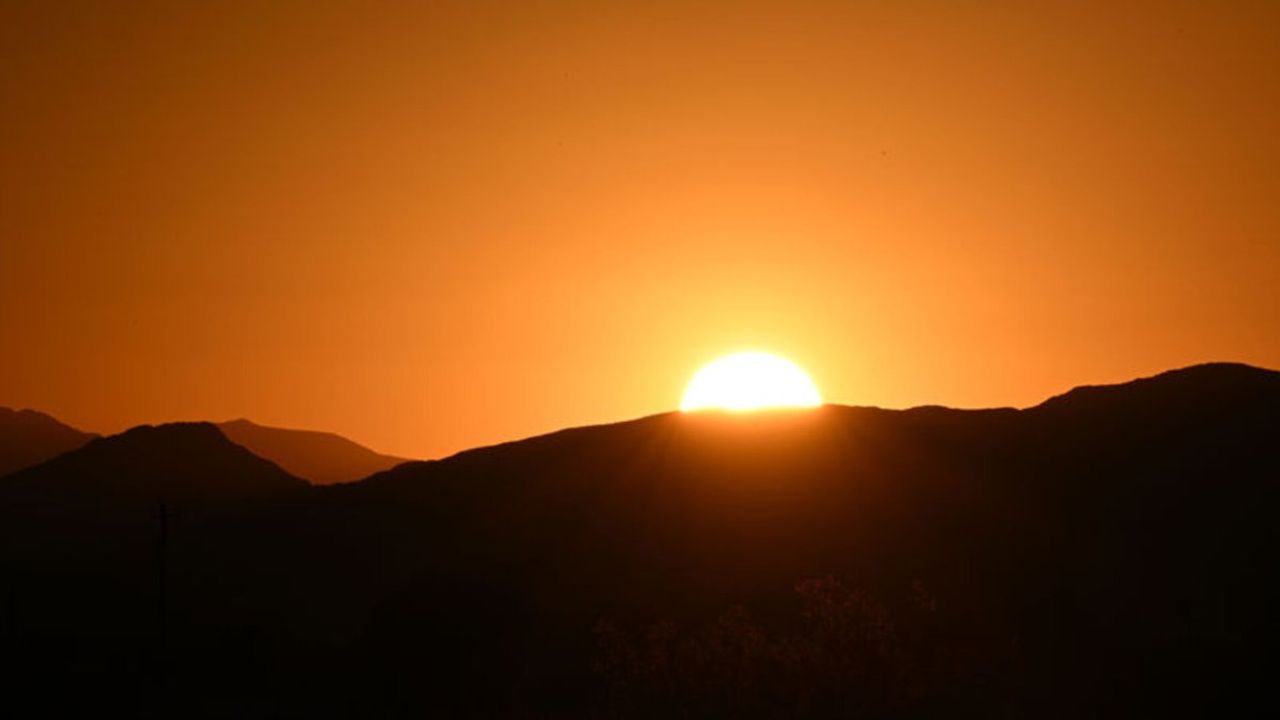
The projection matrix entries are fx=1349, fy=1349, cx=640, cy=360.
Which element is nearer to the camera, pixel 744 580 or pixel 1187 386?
pixel 744 580

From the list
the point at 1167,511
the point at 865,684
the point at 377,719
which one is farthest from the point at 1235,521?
the point at 377,719

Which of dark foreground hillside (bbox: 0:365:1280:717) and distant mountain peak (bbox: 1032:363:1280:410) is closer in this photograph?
dark foreground hillside (bbox: 0:365:1280:717)

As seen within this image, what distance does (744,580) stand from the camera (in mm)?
88938

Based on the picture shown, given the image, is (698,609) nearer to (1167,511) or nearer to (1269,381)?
(1167,511)

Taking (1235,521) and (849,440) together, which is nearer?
(1235,521)

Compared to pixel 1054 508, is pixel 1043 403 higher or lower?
higher

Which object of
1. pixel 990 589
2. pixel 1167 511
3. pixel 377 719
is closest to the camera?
pixel 377 719

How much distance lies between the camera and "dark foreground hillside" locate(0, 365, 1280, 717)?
7319 cm

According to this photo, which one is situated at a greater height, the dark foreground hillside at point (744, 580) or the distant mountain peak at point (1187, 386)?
the distant mountain peak at point (1187, 386)

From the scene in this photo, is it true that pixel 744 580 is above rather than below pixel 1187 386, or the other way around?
below

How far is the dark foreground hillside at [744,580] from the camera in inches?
2881

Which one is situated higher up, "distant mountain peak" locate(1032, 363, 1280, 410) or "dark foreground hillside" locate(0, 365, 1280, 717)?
"distant mountain peak" locate(1032, 363, 1280, 410)

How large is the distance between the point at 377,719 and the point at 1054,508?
48775mm

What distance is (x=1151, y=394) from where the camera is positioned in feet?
349
